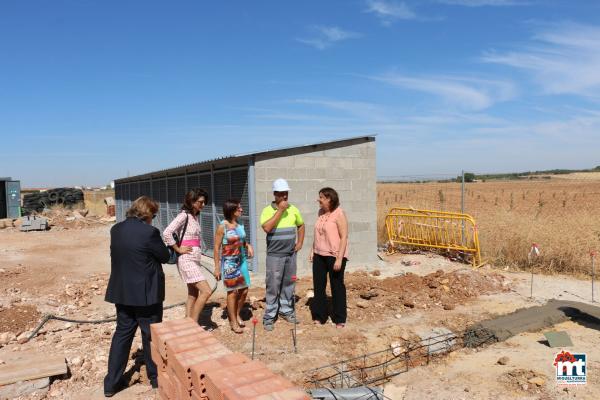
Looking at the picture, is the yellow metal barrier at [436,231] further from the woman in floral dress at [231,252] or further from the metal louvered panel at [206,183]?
the woman in floral dress at [231,252]

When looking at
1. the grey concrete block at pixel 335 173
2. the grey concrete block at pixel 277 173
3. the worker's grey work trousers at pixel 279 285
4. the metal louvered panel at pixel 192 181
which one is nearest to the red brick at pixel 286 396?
the worker's grey work trousers at pixel 279 285

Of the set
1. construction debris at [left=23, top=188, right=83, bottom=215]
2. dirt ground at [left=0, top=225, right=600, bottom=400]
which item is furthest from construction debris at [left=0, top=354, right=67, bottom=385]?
construction debris at [left=23, top=188, right=83, bottom=215]

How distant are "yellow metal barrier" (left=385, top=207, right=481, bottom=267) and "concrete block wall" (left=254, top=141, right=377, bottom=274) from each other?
1810mm

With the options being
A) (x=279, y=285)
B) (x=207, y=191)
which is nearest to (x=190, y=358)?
(x=279, y=285)

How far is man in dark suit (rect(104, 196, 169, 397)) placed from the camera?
4.04 metres

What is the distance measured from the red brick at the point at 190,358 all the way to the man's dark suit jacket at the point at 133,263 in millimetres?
915

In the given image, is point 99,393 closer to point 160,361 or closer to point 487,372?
point 160,361

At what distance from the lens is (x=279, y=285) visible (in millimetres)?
5742

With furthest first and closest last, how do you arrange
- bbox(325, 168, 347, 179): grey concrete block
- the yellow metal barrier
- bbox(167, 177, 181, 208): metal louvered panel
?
bbox(167, 177, 181, 208): metal louvered panel → the yellow metal barrier → bbox(325, 168, 347, 179): grey concrete block

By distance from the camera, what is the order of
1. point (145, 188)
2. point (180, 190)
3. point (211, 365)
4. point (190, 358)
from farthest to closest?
point (145, 188), point (180, 190), point (190, 358), point (211, 365)

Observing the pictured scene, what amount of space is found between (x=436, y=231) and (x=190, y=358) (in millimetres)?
8915

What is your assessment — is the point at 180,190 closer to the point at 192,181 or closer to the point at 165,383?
the point at 192,181

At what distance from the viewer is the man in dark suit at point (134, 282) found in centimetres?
404

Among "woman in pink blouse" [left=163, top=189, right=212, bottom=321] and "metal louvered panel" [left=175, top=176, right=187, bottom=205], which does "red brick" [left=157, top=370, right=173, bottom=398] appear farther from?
"metal louvered panel" [left=175, top=176, right=187, bottom=205]
